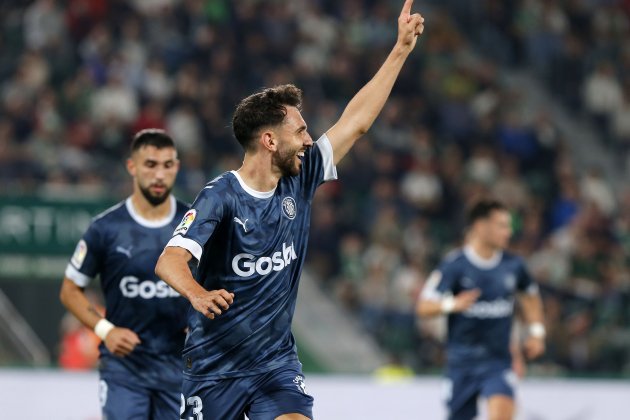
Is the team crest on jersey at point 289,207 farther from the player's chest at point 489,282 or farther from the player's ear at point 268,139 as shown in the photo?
the player's chest at point 489,282

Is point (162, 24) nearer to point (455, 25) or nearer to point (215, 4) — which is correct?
point (215, 4)

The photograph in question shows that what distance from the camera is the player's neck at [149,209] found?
7602 mm

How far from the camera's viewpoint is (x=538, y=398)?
11.3 metres

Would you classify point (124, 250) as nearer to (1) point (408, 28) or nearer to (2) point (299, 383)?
(2) point (299, 383)

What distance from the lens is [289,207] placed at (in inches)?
244

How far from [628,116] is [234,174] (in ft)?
44.5

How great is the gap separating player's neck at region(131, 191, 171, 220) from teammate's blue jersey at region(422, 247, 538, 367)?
3.29 metres

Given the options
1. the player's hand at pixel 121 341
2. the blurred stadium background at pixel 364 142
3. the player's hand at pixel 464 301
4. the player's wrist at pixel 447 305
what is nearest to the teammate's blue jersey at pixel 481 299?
the player's wrist at pixel 447 305

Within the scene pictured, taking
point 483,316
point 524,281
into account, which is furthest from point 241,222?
point 524,281

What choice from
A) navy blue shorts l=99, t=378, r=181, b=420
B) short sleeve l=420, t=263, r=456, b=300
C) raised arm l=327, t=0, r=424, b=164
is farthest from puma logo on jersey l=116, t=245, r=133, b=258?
short sleeve l=420, t=263, r=456, b=300

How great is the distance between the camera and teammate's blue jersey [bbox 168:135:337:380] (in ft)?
19.7

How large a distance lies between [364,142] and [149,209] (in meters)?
9.38

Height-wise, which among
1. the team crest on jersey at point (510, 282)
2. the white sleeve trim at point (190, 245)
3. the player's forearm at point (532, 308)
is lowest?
the white sleeve trim at point (190, 245)

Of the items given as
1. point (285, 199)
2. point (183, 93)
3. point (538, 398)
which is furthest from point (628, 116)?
point (285, 199)
